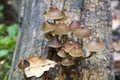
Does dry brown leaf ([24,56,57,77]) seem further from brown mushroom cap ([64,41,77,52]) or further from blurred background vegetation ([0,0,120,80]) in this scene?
blurred background vegetation ([0,0,120,80])

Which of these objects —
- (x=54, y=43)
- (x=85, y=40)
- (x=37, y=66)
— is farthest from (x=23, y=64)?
(x=85, y=40)

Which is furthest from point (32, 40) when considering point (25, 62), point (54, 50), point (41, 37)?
point (25, 62)

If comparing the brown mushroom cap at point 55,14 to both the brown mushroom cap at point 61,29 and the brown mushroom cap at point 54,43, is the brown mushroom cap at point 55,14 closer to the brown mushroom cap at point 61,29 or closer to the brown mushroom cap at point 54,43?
the brown mushroom cap at point 61,29

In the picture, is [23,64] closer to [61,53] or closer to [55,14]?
[61,53]

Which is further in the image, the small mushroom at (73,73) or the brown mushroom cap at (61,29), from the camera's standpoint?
the small mushroom at (73,73)

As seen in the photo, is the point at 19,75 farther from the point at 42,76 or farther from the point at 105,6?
the point at 105,6

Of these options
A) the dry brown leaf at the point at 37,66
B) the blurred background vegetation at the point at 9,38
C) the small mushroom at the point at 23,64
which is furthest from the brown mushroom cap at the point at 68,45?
the blurred background vegetation at the point at 9,38

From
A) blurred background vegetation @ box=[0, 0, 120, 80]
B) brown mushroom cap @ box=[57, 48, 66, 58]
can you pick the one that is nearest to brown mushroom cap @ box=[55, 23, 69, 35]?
brown mushroom cap @ box=[57, 48, 66, 58]
